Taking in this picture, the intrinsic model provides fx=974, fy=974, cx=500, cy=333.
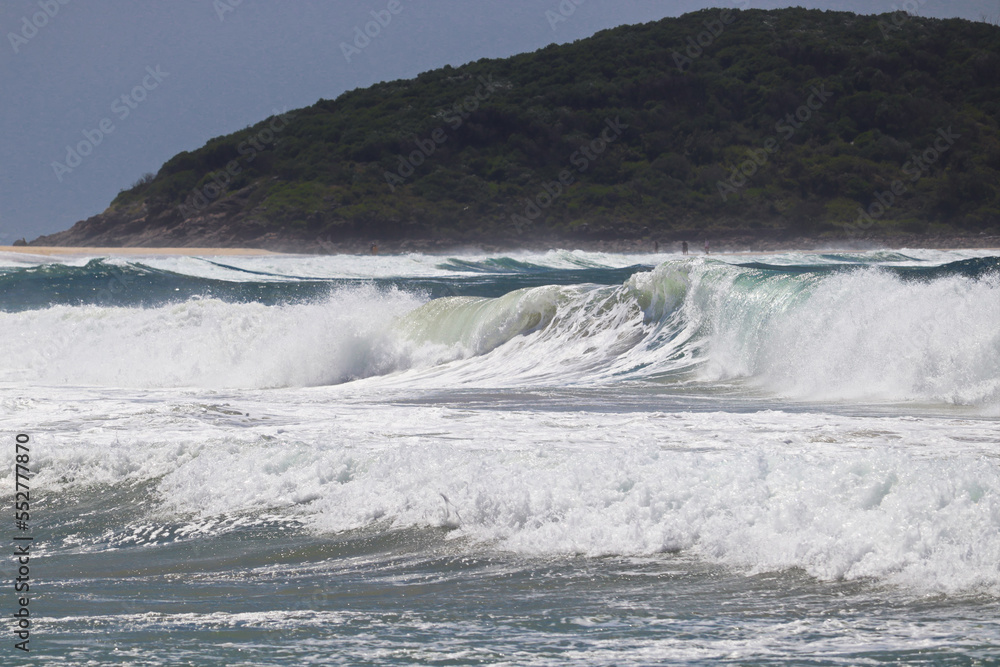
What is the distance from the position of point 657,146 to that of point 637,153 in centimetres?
153

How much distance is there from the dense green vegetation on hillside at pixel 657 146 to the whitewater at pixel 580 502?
171 ft

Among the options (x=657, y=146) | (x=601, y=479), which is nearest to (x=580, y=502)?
(x=601, y=479)

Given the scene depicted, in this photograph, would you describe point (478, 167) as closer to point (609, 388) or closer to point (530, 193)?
point (530, 193)

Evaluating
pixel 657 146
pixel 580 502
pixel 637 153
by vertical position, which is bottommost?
pixel 580 502

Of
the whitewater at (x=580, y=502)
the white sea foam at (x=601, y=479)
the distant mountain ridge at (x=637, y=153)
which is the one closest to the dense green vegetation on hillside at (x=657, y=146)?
the distant mountain ridge at (x=637, y=153)

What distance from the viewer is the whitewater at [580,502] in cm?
390

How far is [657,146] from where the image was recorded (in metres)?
71.1

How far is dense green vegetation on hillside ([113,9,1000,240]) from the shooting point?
63938 mm

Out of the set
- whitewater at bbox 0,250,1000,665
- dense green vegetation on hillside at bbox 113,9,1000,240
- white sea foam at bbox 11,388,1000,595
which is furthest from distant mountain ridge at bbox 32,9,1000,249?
white sea foam at bbox 11,388,1000,595

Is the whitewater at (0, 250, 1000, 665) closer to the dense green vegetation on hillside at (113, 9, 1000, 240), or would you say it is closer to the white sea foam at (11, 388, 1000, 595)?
the white sea foam at (11, 388, 1000, 595)

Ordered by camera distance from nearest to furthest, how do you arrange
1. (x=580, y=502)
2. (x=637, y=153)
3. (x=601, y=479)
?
(x=580, y=502) < (x=601, y=479) < (x=637, y=153)

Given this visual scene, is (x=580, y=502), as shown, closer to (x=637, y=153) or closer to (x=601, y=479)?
(x=601, y=479)

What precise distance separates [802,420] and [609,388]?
3460mm

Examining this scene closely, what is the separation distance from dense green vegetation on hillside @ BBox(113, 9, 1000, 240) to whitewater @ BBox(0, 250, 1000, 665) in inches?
2053
